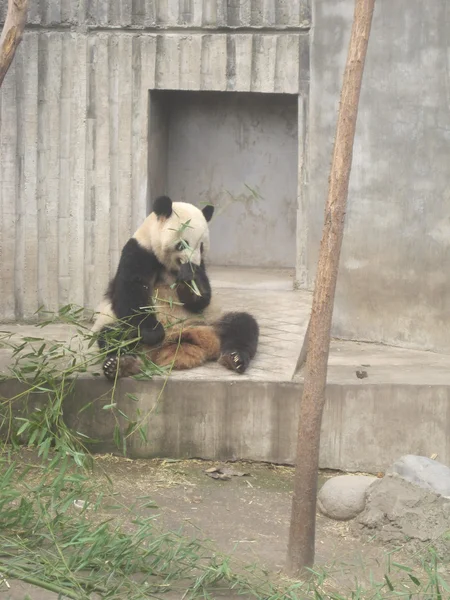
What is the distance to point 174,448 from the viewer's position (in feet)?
20.7

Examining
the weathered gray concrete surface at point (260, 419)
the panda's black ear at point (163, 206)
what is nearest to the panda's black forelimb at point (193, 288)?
the panda's black ear at point (163, 206)

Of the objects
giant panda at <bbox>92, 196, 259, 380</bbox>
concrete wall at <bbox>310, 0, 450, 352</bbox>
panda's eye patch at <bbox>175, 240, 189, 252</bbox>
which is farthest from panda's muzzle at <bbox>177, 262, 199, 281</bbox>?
concrete wall at <bbox>310, 0, 450, 352</bbox>

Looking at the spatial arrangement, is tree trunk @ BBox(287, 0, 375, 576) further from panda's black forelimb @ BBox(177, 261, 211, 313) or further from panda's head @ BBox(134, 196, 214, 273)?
panda's head @ BBox(134, 196, 214, 273)

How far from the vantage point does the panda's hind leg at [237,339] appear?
6336 mm

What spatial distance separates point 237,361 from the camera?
6312 millimetres

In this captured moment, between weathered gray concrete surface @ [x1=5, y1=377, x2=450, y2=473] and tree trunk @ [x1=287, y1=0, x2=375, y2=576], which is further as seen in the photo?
weathered gray concrete surface @ [x1=5, y1=377, x2=450, y2=473]

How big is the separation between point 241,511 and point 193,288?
1.51 meters

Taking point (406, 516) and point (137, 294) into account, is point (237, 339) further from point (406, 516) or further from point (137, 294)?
point (406, 516)

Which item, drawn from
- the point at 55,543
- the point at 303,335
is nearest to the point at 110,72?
the point at 303,335

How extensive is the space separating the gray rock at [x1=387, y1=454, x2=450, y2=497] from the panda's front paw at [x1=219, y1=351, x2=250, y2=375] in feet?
4.17

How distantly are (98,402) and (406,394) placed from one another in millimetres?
1937

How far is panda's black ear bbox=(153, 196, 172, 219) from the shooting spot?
6254 mm

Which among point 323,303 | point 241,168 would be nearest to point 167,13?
point 241,168

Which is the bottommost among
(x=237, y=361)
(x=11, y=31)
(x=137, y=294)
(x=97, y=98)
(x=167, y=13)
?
(x=237, y=361)
